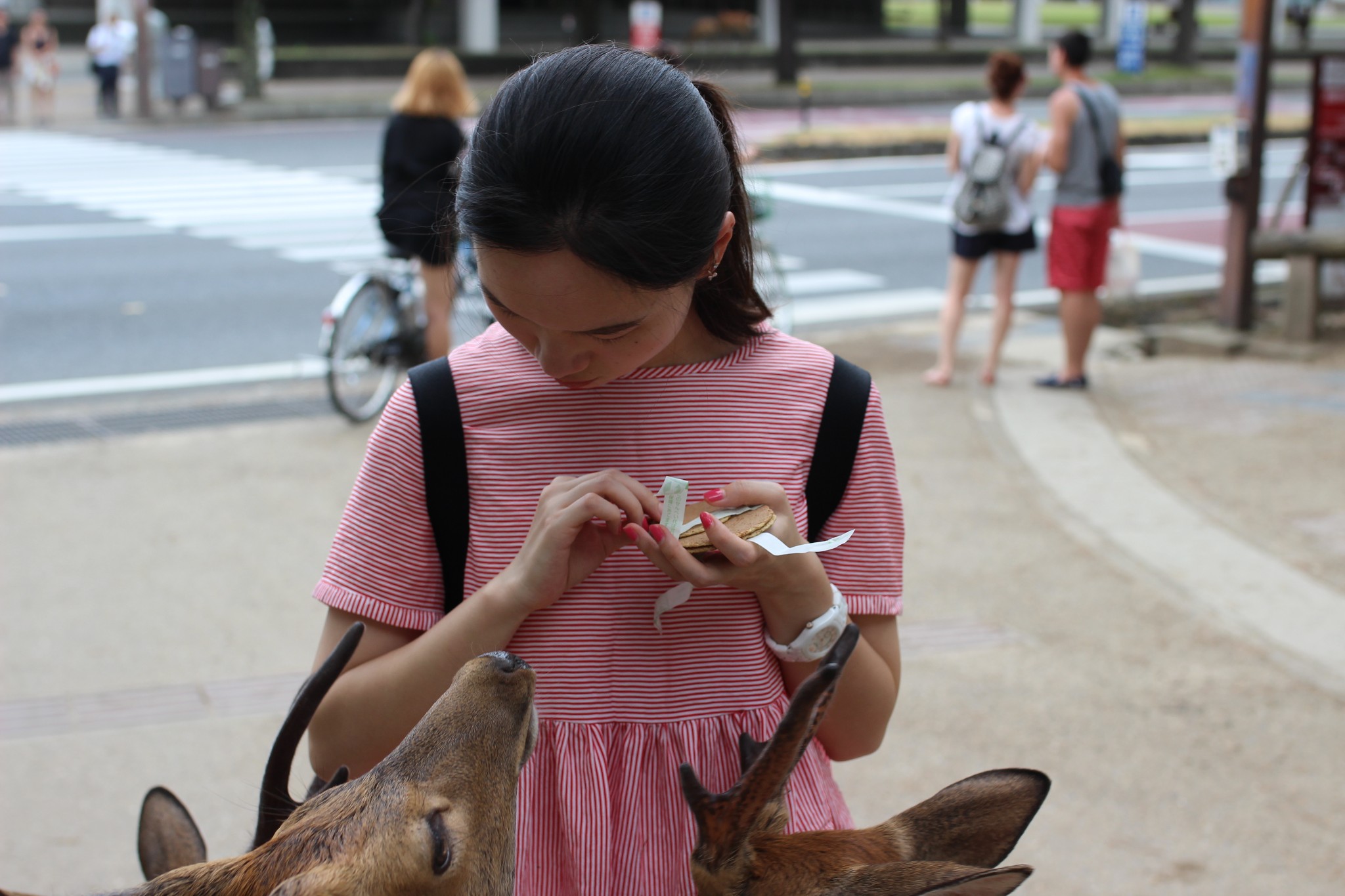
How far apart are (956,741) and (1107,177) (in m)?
5.13

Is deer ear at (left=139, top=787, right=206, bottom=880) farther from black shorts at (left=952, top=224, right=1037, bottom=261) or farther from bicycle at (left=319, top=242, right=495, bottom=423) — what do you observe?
black shorts at (left=952, top=224, right=1037, bottom=261)

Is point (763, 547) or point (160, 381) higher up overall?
point (763, 547)

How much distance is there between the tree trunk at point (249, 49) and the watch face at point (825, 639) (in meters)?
27.1

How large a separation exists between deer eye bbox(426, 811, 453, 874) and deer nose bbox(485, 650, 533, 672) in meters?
0.17

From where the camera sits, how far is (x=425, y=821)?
56.5 inches

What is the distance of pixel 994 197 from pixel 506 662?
7651 mm

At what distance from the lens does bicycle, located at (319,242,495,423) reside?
8078mm

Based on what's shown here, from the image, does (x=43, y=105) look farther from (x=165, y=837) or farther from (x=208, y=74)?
(x=165, y=837)

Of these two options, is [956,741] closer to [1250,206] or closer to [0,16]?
[1250,206]

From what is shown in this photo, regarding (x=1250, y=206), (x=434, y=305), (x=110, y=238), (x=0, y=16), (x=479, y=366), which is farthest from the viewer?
(x=0, y=16)

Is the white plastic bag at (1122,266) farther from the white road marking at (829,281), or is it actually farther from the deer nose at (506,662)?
the deer nose at (506,662)

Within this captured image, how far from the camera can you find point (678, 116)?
1549 mm

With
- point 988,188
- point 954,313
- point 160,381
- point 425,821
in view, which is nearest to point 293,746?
point 425,821

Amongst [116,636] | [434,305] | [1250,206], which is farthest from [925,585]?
[1250,206]
